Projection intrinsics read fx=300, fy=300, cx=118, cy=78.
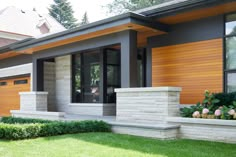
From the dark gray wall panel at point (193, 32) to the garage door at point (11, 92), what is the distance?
8974 millimetres

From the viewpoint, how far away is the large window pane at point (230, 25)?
865cm

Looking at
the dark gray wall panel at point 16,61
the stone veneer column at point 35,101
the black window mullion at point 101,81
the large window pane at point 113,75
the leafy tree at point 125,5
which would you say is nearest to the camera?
the black window mullion at point 101,81

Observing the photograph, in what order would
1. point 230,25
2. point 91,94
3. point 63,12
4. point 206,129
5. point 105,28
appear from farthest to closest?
point 63,12
point 91,94
point 105,28
point 230,25
point 206,129

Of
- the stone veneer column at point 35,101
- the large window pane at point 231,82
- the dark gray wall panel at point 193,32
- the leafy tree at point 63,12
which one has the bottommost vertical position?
the stone veneer column at point 35,101

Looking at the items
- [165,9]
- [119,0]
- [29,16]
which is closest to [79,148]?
[165,9]

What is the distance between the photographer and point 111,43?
10422 mm

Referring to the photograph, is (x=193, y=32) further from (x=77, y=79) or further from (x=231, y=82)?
(x=77, y=79)

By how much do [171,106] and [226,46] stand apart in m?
2.58

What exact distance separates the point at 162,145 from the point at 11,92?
13426mm

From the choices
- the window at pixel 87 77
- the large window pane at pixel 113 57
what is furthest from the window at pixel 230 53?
the window at pixel 87 77

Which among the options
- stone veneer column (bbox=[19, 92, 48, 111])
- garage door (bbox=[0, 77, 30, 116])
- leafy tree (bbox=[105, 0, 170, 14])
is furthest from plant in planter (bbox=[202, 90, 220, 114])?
leafy tree (bbox=[105, 0, 170, 14])

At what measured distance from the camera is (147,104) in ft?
27.8

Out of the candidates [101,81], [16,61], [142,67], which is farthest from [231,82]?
[16,61]

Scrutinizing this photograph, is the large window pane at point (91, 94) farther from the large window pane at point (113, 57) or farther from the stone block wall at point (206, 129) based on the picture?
the stone block wall at point (206, 129)
